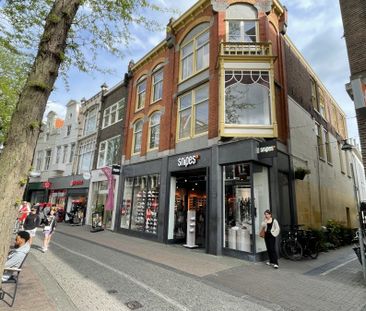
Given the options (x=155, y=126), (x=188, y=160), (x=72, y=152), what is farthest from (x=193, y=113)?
(x=72, y=152)

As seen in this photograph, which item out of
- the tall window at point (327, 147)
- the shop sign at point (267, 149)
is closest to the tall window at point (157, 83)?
the shop sign at point (267, 149)

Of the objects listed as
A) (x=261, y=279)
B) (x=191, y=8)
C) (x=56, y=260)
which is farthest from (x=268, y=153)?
(x=191, y=8)

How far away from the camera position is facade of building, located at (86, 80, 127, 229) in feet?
56.1

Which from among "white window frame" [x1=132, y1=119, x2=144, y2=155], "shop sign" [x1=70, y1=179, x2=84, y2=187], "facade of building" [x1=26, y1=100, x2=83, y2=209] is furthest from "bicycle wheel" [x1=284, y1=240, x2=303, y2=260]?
"facade of building" [x1=26, y1=100, x2=83, y2=209]

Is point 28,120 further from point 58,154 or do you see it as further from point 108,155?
point 58,154

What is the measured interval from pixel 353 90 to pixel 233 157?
4438 mm

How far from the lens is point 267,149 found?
9062mm

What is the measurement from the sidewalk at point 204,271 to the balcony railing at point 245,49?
8.44m

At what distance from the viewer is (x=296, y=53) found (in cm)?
1527

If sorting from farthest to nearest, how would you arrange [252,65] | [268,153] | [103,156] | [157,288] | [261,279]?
1. [103,156]
2. [252,65]
3. [268,153]
4. [261,279]
5. [157,288]

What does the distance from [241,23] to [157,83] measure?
624 centimetres

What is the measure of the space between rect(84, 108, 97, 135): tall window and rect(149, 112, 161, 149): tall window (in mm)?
8552

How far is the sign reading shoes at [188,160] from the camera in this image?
450 inches

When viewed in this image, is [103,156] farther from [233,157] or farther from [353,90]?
[353,90]
